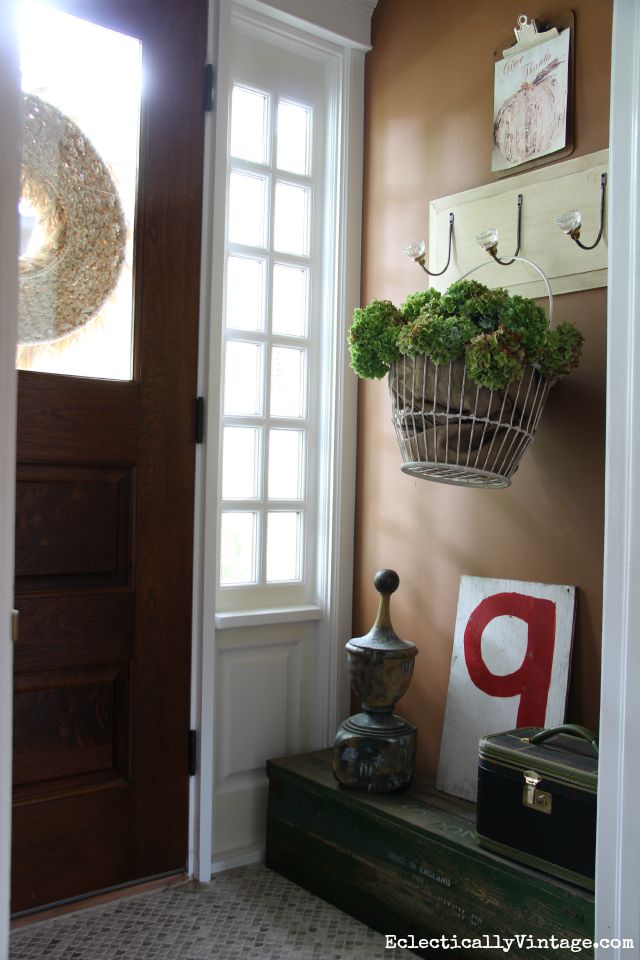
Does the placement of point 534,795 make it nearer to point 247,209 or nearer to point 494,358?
point 494,358

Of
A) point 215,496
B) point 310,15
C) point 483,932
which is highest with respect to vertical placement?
point 310,15

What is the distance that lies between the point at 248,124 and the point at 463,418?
128 centimetres

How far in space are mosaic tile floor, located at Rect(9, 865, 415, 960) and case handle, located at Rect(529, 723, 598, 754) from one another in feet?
2.09

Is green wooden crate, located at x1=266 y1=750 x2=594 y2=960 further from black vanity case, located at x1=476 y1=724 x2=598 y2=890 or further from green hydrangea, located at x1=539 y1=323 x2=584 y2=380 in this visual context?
green hydrangea, located at x1=539 y1=323 x2=584 y2=380

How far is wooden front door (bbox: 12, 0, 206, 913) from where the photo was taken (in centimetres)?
214

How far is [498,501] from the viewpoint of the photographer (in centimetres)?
228

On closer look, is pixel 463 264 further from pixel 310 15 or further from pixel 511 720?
pixel 511 720

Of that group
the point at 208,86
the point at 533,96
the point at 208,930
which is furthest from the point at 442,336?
the point at 208,930

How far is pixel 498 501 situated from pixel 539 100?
1006 mm

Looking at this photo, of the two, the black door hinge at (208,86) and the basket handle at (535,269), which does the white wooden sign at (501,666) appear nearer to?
the basket handle at (535,269)

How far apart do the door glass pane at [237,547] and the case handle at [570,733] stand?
1.01 metres

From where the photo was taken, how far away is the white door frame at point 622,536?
54.1 inches

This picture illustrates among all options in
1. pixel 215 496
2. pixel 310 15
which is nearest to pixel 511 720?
pixel 215 496

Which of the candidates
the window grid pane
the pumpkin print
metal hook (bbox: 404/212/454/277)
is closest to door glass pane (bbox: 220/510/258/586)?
the window grid pane
